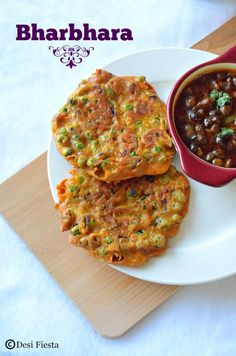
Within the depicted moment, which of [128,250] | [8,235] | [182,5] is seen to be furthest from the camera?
[182,5]

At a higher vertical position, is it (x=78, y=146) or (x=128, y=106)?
(x=128, y=106)

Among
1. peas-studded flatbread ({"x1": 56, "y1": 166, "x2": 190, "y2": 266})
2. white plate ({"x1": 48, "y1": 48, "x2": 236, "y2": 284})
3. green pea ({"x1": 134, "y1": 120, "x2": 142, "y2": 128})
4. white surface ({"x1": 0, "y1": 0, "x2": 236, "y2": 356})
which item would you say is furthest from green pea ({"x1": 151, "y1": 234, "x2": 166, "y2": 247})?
green pea ({"x1": 134, "y1": 120, "x2": 142, "y2": 128})

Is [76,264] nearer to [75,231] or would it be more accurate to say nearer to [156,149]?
[75,231]

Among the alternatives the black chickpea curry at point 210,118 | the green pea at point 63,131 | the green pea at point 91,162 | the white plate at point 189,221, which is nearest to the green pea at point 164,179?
the white plate at point 189,221

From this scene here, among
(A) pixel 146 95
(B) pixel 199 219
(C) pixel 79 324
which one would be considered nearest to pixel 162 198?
(B) pixel 199 219

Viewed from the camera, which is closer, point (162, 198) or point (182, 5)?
point (162, 198)

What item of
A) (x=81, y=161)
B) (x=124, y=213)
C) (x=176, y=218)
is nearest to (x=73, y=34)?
(x=81, y=161)

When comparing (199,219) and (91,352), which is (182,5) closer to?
(199,219)
